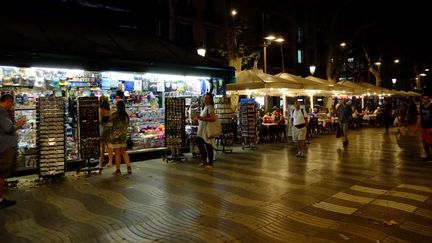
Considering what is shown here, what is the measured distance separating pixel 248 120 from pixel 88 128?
19.5 feet

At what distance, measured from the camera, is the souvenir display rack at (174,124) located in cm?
1050

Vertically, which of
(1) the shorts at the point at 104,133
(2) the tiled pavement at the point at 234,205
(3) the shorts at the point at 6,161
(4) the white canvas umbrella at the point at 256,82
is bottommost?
(2) the tiled pavement at the point at 234,205

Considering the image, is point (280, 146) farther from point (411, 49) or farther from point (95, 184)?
point (411, 49)

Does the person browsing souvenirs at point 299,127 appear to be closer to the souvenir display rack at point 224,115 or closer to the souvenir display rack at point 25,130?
the souvenir display rack at point 224,115

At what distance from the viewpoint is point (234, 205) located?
602 cm

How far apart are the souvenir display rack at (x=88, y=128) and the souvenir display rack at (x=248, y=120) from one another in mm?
5630

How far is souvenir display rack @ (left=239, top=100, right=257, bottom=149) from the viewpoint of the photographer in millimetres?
12805

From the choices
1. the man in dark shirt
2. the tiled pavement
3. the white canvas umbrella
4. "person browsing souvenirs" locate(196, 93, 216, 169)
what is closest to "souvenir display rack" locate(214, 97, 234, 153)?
the white canvas umbrella

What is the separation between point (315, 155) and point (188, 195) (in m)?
5.92

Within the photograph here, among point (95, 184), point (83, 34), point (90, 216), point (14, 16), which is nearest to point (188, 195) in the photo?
point (90, 216)

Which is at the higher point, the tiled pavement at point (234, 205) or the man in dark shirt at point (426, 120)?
the man in dark shirt at point (426, 120)

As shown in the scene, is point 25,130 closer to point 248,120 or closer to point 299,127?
point 248,120

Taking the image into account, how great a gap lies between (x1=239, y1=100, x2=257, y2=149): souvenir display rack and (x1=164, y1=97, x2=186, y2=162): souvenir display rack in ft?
9.93

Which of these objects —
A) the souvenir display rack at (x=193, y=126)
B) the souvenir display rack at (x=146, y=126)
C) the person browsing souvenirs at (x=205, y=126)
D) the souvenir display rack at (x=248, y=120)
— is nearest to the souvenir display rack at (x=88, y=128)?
the souvenir display rack at (x=146, y=126)
